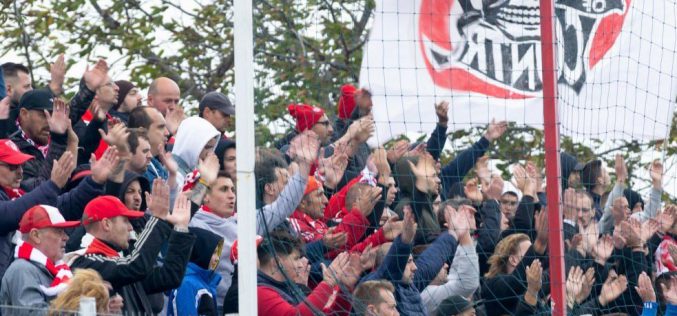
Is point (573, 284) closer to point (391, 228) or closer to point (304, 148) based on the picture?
point (391, 228)

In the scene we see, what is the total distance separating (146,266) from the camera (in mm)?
8961

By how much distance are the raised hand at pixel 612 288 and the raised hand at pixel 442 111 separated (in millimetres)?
1624

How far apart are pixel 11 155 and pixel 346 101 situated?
1990 mm

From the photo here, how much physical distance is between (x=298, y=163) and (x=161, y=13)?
27.6ft

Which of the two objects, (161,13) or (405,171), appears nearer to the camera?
(405,171)

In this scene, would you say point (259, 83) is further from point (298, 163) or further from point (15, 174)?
point (15, 174)

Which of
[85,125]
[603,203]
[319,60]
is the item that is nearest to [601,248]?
[603,203]

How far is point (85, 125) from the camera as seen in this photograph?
36.4 ft

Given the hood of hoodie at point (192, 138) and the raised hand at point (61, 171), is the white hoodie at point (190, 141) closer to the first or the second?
the hood of hoodie at point (192, 138)

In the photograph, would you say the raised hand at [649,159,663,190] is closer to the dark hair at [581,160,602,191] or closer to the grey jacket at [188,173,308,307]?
the dark hair at [581,160,602,191]

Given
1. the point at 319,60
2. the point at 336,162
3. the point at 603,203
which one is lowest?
the point at 603,203

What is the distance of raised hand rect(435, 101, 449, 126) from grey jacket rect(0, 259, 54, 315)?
8.16ft

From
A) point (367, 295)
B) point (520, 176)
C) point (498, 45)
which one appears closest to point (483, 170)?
point (520, 176)

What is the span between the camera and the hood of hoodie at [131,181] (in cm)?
998
